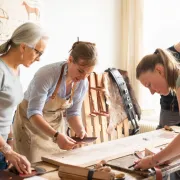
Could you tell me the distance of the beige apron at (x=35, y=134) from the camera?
2.08m

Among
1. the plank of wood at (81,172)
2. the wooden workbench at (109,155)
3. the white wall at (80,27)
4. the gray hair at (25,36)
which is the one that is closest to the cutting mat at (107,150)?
the wooden workbench at (109,155)

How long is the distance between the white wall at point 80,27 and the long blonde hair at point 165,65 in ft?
4.98

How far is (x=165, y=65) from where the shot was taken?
1.58m

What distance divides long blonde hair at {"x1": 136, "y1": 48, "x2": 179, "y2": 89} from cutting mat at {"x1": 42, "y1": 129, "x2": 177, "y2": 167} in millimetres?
473

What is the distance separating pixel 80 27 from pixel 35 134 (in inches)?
63.7

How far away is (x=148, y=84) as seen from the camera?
1.65 m

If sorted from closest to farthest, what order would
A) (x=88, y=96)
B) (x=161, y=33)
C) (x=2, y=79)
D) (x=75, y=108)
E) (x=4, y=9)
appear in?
(x=2, y=79)
(x=75, y=108)
(x=4, y=9)
(x=88, y=96)
(x=161, y=33)

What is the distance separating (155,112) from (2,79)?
8.04 feet

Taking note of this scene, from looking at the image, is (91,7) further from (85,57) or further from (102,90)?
(85,57)

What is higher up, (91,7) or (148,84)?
(91,7)

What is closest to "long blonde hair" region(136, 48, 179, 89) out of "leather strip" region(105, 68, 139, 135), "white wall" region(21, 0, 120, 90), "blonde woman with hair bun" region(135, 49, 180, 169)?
"blonde woman with hair bun" region(135, 49, 180, 169)

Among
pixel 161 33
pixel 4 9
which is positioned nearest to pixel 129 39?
pixel 161 33

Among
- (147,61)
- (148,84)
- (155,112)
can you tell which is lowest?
(155,112)

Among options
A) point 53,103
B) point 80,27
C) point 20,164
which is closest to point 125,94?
point 80,27
